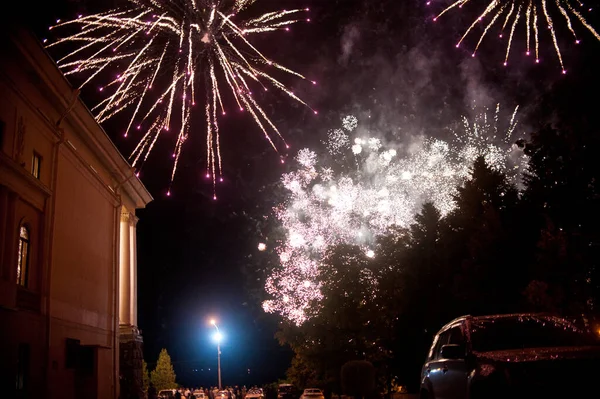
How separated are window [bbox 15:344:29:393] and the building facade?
0.09 feet

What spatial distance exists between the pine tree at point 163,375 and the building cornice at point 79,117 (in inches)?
1611

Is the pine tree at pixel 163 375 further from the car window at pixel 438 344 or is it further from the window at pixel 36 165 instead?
the car window at pixel 438 344

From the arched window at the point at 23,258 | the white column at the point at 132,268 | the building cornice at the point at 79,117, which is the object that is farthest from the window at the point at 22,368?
the white column at the point at 132,268

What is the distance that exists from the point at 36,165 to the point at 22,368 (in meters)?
5.74

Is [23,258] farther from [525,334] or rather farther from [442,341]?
[525,334]

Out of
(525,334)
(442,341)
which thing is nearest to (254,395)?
(442,341)

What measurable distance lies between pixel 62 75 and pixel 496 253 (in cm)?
1990

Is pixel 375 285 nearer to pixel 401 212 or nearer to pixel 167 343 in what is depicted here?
pixel 401 212

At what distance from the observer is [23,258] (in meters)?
16.2

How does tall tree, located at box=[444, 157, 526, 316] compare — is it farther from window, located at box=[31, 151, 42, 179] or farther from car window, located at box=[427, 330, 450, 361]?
window, located at box=[31, 151, 42, 179]

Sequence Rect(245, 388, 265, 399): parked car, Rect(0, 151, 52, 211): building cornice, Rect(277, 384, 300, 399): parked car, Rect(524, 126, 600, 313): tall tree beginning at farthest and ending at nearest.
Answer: Rect(245, 388, 265, 399): parked car → Rect(277, 384, 300, 399): parked car → Rect(524, 126, 600, 313): tall tree → Rect(0, 151, 52, 211): building cornice

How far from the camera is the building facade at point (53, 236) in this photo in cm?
1467

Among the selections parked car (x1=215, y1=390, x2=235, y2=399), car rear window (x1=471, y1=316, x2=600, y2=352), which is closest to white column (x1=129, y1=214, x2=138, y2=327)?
parked car (x1=215, y1=390, x2=235, y2=399)

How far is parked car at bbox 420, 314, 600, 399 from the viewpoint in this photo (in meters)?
6.41
